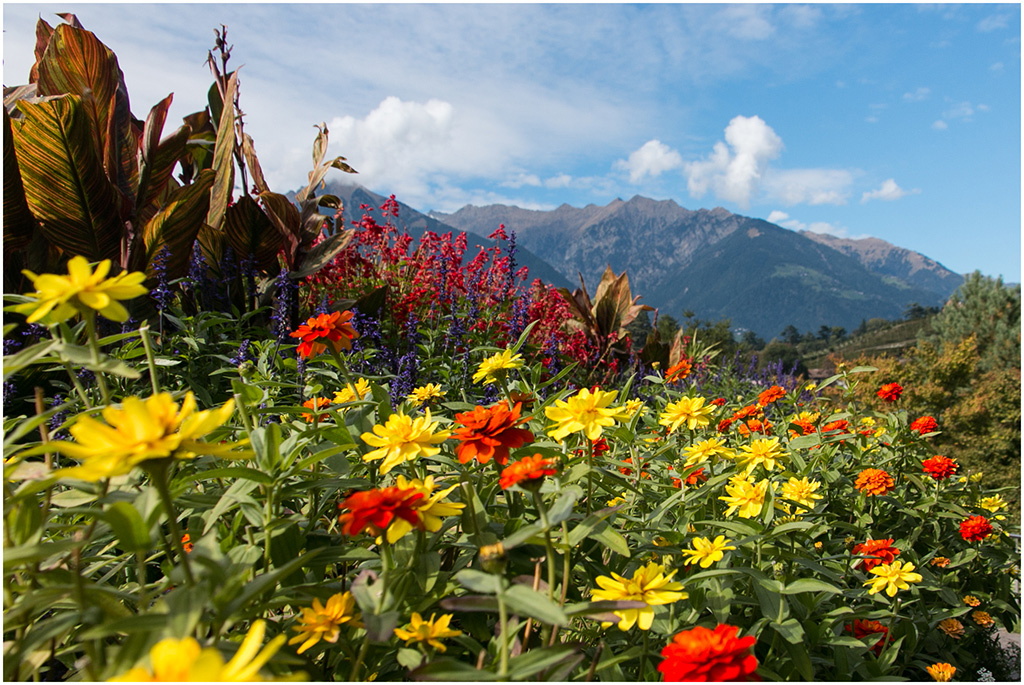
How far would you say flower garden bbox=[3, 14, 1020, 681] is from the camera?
58cm

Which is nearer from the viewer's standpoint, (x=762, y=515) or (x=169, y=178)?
(x=762, y=515)

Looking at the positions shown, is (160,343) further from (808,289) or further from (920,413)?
(808,289)

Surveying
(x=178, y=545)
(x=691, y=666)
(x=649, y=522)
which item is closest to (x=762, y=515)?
(x=649, y=522)

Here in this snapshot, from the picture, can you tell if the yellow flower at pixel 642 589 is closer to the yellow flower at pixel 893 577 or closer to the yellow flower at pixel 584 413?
the yellow flower at pixel 584 413

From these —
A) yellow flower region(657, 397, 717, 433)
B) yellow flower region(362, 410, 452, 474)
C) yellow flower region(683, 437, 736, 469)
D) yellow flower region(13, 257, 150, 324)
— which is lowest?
yellow flower region(683, 437, 736, 469)

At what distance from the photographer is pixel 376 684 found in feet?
2.53

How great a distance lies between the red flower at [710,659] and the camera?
602 mm

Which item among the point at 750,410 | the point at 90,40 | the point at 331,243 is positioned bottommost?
the point at 750,410

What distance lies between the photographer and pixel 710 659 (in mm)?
609

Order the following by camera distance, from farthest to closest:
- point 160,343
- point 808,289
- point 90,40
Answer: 1. point 808,289
2. point 90,40
3. point 160,343

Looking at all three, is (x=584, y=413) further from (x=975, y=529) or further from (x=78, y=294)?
(x=975, y=529)

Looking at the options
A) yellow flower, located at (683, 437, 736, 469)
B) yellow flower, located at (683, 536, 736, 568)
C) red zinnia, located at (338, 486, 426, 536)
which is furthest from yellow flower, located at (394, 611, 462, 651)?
yellow flower, located at (683, 437, 736, 469)

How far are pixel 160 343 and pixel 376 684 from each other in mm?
2374

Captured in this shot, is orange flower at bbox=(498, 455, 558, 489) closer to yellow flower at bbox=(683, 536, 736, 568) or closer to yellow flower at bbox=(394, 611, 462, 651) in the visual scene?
yellow flower at bbox=(394, 611, 462, 651)
